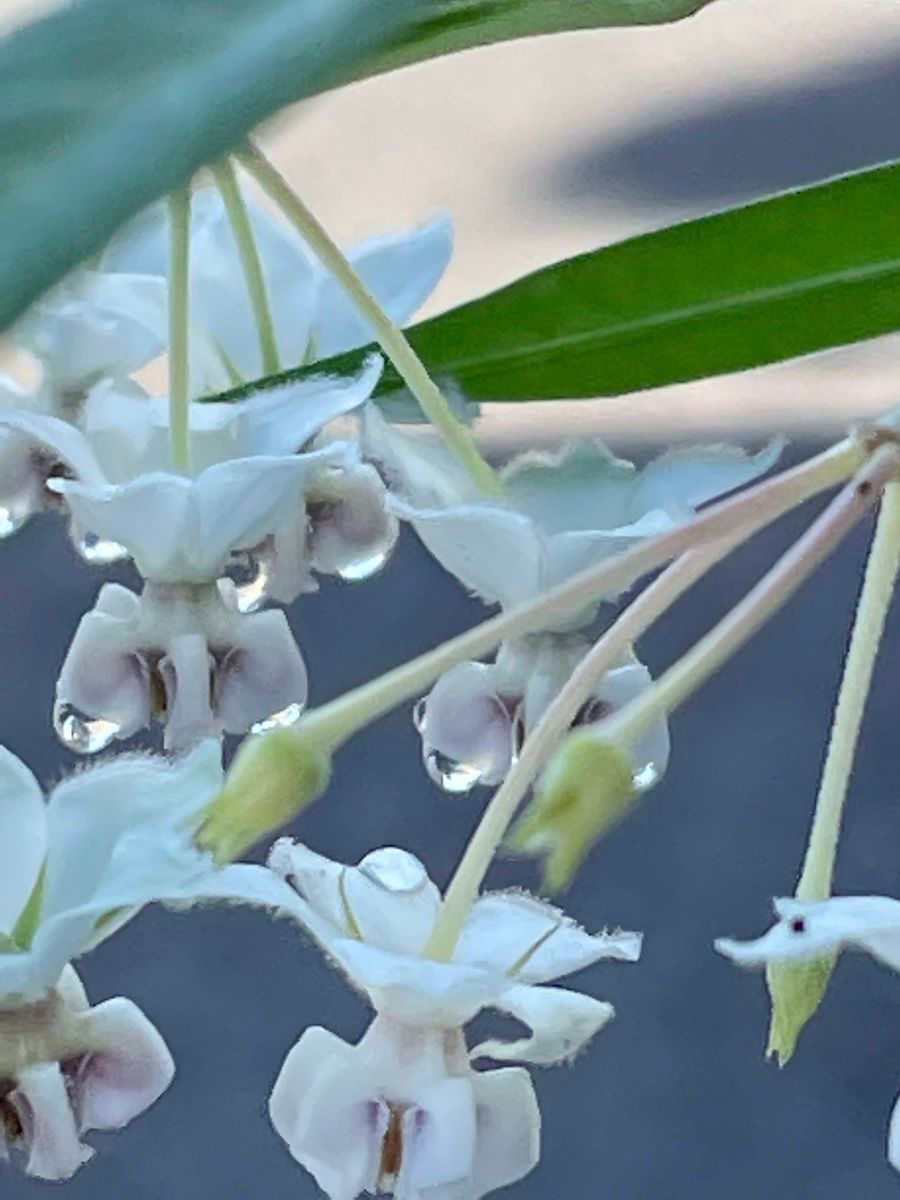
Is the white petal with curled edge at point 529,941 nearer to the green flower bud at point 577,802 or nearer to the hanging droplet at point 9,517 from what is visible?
the green flower bud at point 577,802

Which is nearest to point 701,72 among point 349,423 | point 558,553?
point 349,423

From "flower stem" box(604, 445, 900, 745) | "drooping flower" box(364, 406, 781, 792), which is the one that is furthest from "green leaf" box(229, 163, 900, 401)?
"flower stem" box(604, 445, 900, 745)

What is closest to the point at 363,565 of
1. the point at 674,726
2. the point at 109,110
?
the point at 109,110

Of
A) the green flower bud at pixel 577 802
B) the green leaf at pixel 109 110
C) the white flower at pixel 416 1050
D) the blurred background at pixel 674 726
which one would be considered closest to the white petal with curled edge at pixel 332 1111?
the white flower at pixel 416 1050

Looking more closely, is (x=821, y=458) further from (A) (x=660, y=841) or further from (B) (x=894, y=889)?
(A) (x=660, y=841)

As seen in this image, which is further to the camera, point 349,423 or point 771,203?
point 349,423

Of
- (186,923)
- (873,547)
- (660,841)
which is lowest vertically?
(660,841)

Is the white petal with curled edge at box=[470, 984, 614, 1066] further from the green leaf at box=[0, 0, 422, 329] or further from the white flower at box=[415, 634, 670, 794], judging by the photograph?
the green leaf at box=[0, 0, 422, 329]
